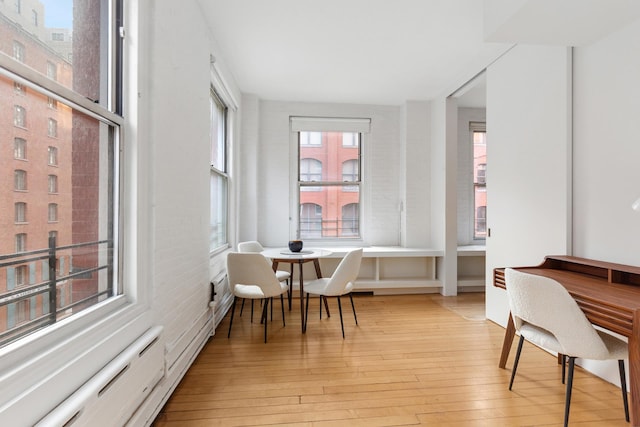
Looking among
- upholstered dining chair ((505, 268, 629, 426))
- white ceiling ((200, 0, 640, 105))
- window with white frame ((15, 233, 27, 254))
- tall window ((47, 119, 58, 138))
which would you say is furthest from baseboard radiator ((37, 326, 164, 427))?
white ceiling ((200, 0, 640, 105))

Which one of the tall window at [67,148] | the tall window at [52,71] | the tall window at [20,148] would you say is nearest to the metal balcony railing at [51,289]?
the tall window at [67,148]

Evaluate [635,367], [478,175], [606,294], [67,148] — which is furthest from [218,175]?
[478,175]

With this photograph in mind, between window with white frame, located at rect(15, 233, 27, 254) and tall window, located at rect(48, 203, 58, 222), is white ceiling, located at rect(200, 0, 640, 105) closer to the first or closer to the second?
tall window, located at rect(48, 203, 58, 222)

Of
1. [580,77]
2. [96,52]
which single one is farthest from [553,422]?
[96,52]

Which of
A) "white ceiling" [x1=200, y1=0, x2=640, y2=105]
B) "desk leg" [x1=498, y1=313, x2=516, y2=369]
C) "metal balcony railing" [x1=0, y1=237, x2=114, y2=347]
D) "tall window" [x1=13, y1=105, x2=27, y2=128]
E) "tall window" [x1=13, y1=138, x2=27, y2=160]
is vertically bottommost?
"desk leg" [x1=498, y1=313, x2=516, y2=369]

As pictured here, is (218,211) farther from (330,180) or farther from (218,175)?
(330,180)

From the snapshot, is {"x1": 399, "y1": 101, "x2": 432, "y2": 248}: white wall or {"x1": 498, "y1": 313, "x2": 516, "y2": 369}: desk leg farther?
{"x1": 399, "y1": 101, "x2": 432, "y2": 248}: white wall

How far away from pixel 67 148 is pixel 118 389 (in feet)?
3.29

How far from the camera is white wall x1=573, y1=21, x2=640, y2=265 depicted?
2049mm

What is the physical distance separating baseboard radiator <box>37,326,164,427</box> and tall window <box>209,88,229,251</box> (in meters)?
1.80

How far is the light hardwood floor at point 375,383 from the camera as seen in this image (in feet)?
5.89

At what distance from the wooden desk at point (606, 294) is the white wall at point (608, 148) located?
174 mm

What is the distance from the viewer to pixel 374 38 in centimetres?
295

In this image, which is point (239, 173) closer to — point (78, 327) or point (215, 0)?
point (215, 0)
